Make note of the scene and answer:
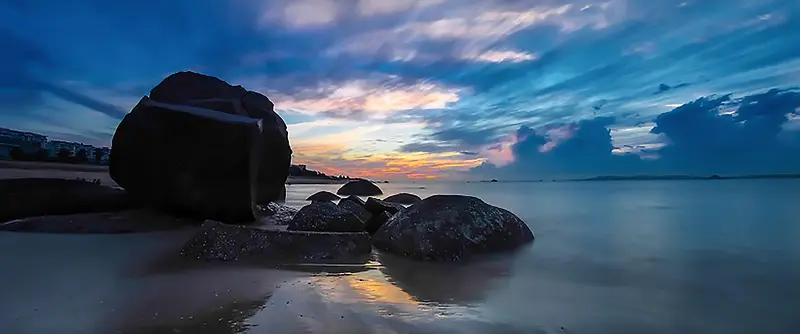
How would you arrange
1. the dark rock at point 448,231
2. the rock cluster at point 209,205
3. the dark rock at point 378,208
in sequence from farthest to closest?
the dark rock at point 378,208 → the rock cluster at point 209,205 → the dark rock at point 448,231

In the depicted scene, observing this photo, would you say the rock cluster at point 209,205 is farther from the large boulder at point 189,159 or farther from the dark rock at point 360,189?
the dark rock at point 360,189

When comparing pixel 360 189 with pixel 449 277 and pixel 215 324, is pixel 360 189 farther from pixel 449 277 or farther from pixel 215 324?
pixel 215 324

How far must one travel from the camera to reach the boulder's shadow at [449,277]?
294cm

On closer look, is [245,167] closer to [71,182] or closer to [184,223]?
[184,223]

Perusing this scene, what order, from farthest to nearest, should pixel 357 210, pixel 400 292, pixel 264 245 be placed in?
pixel 357 210
pixel 264 245
pixel 400 292

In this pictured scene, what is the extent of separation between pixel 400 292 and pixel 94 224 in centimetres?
484

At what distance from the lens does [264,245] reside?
402 centimetres

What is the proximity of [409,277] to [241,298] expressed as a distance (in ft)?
4.34

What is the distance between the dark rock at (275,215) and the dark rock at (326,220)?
1.48m

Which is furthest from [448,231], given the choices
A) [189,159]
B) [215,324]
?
[189,159]

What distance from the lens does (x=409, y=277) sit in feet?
11.5

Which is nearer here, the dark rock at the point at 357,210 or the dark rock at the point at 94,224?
the dark rock at the point at 94,224

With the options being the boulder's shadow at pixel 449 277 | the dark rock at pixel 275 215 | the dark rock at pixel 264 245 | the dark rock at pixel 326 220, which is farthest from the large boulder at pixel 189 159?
the boulder's shadow at pixel 449 277

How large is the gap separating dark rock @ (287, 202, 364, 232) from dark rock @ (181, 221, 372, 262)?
137 cm
